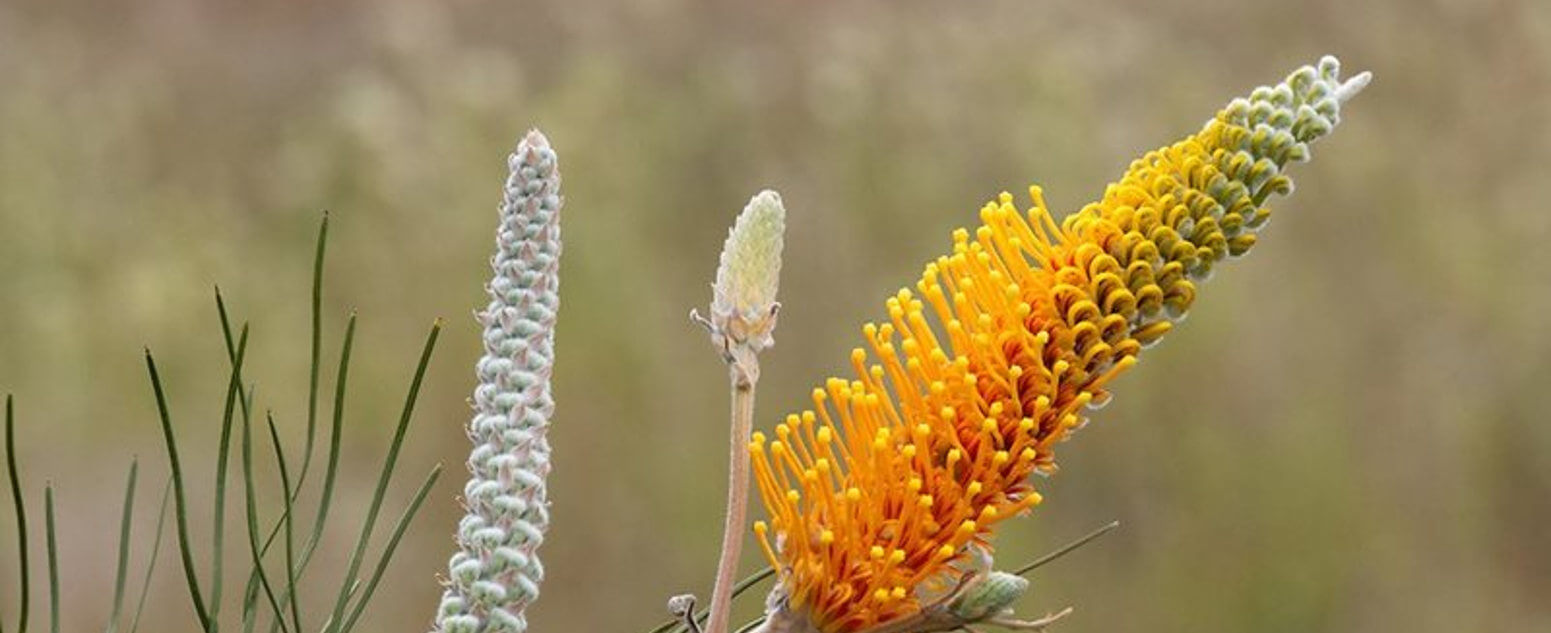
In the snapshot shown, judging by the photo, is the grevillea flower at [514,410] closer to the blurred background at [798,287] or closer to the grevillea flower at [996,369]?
the grevillea flower at [996,369]

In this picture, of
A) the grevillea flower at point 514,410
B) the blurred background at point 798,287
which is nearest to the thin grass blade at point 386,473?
the grevillea flower at point 514,410

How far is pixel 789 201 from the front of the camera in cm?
218

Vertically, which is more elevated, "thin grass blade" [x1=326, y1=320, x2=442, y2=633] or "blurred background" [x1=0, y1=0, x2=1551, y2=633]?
"blurred background" [x1=0, y1=0, x2=1551, y2=633]

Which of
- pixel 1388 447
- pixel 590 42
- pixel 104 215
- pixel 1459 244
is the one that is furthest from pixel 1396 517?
pixel 104 215

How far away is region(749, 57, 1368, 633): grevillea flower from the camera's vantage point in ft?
1.62

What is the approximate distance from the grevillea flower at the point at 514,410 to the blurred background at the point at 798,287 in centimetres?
137

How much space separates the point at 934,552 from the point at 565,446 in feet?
4.67

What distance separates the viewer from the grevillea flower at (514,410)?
42 cm

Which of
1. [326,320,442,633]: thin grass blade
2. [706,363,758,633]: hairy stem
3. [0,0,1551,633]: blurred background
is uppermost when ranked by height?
[0,0,1551,633]: blurred background

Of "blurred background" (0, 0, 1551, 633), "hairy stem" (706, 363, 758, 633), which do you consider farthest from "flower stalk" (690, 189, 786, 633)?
"blurred background" (0, 0, 1551, 633)

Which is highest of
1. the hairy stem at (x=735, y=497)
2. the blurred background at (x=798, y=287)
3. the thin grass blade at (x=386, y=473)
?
the blurred background at (x=798, y=287)

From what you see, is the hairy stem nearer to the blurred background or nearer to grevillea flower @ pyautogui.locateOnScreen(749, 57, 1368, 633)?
grevillea flower @ pyautogui.locateOnScreen(749, 57, 1368, 633)

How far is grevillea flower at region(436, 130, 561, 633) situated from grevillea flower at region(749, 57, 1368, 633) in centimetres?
9

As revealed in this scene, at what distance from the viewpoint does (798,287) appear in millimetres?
2045
